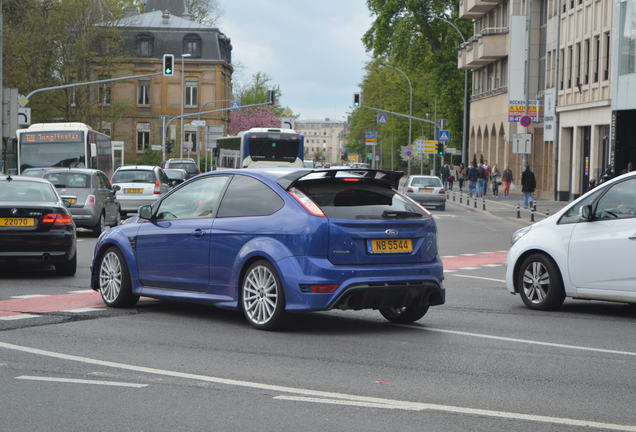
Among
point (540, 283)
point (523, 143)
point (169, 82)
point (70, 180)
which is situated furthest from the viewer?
point (169, 82)

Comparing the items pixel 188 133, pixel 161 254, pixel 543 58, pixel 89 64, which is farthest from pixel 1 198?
pixel 188 133

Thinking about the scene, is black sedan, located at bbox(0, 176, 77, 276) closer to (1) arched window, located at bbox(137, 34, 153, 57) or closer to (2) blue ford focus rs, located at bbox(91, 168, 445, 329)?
(2) blue ford focus rs, located at bbox(91, 168, 445, 329)

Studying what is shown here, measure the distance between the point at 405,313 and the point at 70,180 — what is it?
674 inches

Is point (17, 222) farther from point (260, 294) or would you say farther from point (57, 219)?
point (260, 294)

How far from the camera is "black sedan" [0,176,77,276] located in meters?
16.3

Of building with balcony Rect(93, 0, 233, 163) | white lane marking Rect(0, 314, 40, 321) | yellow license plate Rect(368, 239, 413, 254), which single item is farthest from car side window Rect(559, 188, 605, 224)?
building with balcony Rect(93, 0, 233, 163)

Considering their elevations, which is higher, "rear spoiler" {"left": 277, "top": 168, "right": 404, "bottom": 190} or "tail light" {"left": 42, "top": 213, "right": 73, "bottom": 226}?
"rear spoiler" {"left": 277, "top": 168, "right": 404, "bottom": 190}

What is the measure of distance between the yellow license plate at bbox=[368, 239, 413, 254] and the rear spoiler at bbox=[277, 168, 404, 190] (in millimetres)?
629

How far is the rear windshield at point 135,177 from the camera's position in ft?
116

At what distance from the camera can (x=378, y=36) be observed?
77.0 meters

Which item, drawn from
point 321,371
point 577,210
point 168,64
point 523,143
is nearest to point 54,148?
point 168,64

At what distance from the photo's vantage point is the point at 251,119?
447ft

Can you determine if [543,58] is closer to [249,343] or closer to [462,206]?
[462,206]

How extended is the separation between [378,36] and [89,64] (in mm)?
18452
